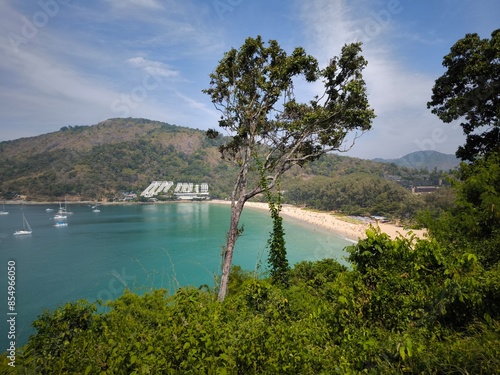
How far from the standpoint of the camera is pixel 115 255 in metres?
35.8

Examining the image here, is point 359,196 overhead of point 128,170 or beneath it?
beneath

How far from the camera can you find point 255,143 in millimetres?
9156

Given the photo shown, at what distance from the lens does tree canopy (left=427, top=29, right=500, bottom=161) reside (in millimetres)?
9258

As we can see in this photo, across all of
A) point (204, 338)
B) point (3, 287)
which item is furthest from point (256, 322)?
point (3, 287)

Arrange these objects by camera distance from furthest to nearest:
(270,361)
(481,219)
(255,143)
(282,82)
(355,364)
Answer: (255,143)
(282,82)
(481,219)
(355,364)
(270,361)

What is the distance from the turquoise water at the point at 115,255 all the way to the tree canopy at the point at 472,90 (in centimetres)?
1044

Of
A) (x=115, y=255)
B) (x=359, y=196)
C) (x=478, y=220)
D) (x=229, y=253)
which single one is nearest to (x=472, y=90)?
(x=478, y=220)

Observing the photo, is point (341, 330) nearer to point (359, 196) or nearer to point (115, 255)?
point (115, 255)

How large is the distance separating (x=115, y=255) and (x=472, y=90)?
4002cm

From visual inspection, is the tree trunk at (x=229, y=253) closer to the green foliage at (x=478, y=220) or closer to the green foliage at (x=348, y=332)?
the green foliage at (x=348, y=332)

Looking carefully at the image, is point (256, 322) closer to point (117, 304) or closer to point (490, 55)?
point (117, 304)

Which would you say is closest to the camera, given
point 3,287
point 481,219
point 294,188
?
point 481,219

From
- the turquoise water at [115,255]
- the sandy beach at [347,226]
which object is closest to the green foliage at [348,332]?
the turquoise water at [115,255]

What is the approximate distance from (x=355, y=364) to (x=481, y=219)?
703 centimetres
